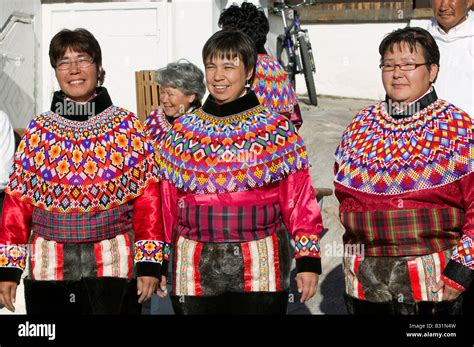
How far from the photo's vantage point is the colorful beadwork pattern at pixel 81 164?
3.79 meters

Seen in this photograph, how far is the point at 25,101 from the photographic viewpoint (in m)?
10.7

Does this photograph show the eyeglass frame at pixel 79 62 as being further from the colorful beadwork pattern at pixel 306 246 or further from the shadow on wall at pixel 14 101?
the shadow on wall at pixel 14 101

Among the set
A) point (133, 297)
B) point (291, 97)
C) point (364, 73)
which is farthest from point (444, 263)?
point (364, 73)

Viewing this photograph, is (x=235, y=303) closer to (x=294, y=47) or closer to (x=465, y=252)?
(x=465, y=252)

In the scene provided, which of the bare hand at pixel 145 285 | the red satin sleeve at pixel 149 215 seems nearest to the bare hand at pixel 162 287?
the bare hand at pixel 145 285

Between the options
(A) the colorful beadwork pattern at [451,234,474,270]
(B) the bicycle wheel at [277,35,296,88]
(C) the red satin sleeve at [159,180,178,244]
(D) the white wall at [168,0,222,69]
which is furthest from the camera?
(B) the bicycle wheel at [277,35,296,88]

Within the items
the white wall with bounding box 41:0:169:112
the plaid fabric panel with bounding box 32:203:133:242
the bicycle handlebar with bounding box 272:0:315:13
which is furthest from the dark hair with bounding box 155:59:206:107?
the bicycle handlebar with bounding box 272:0:315:13

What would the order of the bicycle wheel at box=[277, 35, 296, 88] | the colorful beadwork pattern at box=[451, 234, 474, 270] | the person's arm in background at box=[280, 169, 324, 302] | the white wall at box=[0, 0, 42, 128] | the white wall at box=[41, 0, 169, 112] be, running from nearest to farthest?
the colorful beadwork pattern at box=[451, 234, 474, 270]
the person's arm in background at box=[280, 169, 324, 302]
the white wall at box=[0, 0, 42, 128]
the white wall at box=[41, 0, 169, 112]
the bicycle wheel at box=[277, 35, 296, 88]

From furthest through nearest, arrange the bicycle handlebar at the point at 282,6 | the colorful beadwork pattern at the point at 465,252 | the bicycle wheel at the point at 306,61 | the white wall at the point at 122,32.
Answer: the bicycle handlebar at the point at 282,6, the bicycle wheel at the point at 306,61, the white wall at the point at 122,32, the colorful beadwork pattern at the point at 465,252

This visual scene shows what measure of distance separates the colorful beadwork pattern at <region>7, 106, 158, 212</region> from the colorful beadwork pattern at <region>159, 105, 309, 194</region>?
0.66 feet

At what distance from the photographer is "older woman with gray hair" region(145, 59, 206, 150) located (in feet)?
18.2

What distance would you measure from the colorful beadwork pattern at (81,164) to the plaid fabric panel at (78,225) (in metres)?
0.03

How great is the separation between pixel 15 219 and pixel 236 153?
1.07m

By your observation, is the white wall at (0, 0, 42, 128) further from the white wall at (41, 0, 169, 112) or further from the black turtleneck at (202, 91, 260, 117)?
the black turtleneck at (202, 91, 260, 117)
